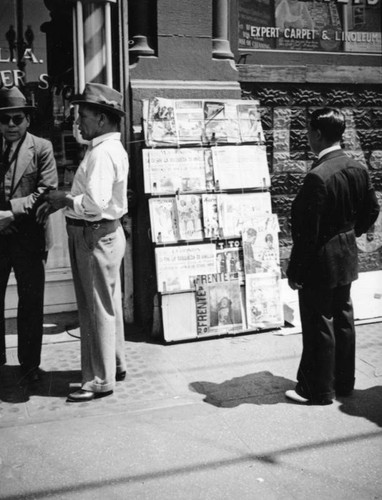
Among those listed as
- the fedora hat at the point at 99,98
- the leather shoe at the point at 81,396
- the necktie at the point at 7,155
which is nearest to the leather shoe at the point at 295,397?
the leather shoe at the point at 81,396

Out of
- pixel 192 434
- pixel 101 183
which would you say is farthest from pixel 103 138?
pixel 192 434

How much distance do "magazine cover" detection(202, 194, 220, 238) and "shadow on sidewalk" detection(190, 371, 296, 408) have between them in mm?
1336

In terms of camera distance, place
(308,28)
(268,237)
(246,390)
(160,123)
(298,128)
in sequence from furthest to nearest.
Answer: (308,28) < (298,128) < (268,237) < (160,123) < (246,390)

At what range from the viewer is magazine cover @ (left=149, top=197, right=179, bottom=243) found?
17.2ft

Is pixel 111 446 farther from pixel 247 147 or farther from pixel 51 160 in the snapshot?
pixel 247 147

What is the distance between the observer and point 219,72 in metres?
5.70

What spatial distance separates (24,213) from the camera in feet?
14.2

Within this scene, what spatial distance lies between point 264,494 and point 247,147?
127 inches

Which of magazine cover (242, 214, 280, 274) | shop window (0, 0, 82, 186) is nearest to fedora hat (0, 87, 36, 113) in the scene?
shop window (0, 0, 82, 186)

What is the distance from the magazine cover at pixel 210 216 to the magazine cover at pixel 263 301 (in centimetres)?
49

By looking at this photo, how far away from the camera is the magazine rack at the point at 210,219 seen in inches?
207

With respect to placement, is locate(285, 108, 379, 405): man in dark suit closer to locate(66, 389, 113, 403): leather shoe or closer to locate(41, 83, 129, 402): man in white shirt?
locate(41, 83, 129, 402): man in white shirt

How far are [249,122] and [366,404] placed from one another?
2.64 metres

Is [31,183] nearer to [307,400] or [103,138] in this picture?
[103,138]
